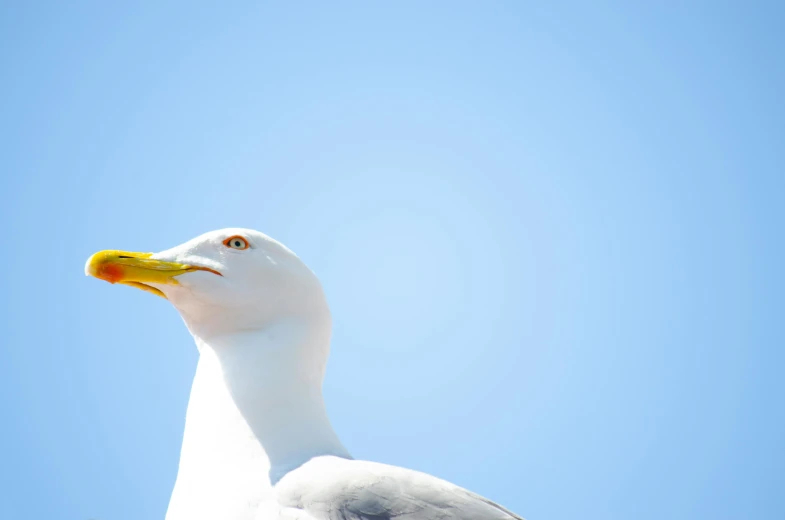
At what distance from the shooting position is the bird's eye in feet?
17.8

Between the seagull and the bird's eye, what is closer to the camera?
the seagull

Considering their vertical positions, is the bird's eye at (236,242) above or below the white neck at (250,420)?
above

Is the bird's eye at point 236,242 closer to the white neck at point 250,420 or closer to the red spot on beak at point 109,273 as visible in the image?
the white neck at point 250,420

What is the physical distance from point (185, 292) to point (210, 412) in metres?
0.82

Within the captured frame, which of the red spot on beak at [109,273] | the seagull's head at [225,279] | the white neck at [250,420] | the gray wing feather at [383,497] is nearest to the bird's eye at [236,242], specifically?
the seagull's head at [225,279]

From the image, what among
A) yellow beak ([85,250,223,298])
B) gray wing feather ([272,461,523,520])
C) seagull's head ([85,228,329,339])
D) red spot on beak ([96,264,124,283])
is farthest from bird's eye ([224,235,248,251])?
gray wing feather ([272,461,523,520])

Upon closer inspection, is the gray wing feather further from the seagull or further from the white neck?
the white neck

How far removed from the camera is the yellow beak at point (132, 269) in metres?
5.29

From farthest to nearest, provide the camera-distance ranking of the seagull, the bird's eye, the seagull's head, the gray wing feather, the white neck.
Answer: the bird's eye
the seagull's head
the white neck
the seagull
the gray wing feather

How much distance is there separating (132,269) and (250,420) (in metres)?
1.30

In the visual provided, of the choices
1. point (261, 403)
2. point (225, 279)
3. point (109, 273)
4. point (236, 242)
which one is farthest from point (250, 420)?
point (109, 273)

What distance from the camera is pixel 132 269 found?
17.5 ft

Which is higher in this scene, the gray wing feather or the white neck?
the white neck

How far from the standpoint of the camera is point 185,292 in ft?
17.5
